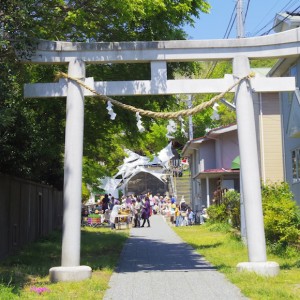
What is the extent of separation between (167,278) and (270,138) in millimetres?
18400

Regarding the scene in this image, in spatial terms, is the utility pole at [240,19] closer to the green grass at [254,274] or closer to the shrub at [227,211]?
the green grass at [254,274]

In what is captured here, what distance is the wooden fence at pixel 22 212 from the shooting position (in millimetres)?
14508

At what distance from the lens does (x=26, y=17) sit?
10047 millimetres

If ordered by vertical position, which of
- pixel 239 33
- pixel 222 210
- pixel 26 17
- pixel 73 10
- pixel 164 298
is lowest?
pixel 164 298

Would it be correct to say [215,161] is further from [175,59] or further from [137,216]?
[175,59]

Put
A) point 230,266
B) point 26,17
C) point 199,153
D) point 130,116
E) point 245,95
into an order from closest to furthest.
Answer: point 26,17 < point 245,95 < point 230,266 < point 130,116 < point 199,153

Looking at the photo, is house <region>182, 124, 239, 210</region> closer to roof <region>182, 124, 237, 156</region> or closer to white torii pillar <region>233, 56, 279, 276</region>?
roof <region>182, 124, 237, 156</region>

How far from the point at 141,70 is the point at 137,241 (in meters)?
8.70

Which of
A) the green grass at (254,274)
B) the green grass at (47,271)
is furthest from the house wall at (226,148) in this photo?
the green grass at (254,274)

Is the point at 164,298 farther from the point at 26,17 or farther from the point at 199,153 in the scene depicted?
the point at 199,153

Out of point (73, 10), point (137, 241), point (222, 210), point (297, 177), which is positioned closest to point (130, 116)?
point (73, 10)

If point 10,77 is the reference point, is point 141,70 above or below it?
above

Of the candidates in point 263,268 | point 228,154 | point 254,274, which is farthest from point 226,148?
point 254,274

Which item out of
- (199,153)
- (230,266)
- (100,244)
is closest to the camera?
(230,266)
